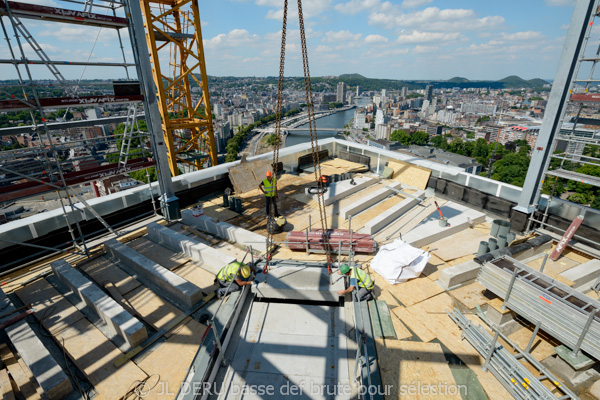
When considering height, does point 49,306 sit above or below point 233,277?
below

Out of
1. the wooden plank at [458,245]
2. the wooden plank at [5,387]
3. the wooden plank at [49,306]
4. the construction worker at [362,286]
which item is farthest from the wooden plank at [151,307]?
the wooden plank at [458,245]

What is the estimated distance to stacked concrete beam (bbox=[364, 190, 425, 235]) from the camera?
10336 millimetres

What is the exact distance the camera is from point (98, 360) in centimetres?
559

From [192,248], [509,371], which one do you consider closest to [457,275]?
[509,371]

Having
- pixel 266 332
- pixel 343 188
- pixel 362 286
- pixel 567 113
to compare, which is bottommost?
pixel 266 332

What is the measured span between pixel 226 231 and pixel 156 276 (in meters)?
2.93

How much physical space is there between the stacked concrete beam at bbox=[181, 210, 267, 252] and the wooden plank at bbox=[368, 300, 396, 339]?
3.89 metres

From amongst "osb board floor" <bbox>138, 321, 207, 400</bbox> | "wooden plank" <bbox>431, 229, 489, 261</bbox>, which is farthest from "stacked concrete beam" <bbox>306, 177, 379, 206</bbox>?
"osb board floor" <bbox>138, 321, 207, 400</bbox>

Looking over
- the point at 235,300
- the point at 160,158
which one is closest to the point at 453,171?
the point at 235,300

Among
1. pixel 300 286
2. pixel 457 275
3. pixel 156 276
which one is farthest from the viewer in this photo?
pixel 457 275

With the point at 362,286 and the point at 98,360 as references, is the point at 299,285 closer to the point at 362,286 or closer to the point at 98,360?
the point at 362,286

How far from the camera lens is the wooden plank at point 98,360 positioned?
5.18 metres

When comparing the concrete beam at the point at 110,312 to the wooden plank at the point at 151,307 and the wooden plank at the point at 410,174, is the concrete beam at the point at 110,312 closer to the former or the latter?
the wooden plank at the point at 151,307

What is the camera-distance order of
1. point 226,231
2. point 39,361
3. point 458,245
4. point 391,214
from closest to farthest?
point 39,361, point 458,245, point 226,231, point 391,214
